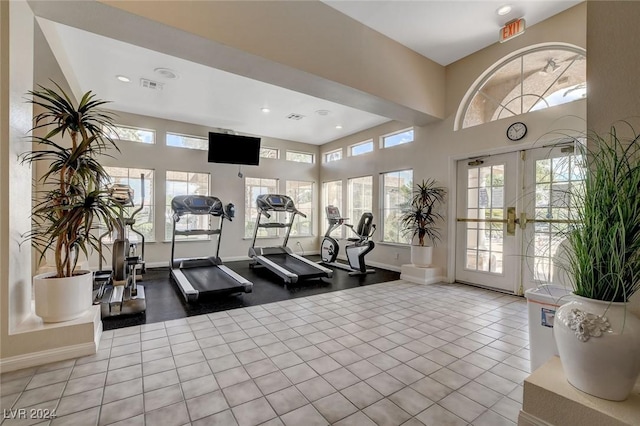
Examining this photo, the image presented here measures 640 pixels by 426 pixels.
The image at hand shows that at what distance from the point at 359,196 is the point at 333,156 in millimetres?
1678

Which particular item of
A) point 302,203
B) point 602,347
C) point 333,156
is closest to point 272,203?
point 302,203

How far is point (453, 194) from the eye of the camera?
16.4 feet

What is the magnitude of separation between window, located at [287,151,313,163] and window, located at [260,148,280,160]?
39 cm

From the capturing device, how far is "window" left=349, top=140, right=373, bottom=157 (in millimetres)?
7194

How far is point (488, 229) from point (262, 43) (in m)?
4.25

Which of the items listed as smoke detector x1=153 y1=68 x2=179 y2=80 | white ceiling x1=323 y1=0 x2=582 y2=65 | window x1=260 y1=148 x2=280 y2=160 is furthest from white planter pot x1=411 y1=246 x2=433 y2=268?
smoke detector x1=153 y1=68 x2=179 y2=80

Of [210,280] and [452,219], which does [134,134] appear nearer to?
[210,280]

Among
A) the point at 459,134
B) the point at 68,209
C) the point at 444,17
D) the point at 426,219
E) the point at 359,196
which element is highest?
the point at 444,17

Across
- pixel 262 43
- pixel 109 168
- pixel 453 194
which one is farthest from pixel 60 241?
pixel 453 194

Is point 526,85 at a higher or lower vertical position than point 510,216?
higher

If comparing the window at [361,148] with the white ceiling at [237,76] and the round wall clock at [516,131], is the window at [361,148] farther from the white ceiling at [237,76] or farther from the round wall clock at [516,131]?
the round wall clock at [516,131]

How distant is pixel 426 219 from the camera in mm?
5215

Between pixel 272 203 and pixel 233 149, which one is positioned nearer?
pixel 272 203

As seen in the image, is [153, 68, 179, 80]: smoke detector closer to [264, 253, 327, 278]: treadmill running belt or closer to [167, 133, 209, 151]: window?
[167, 133, 209, 151]: window
